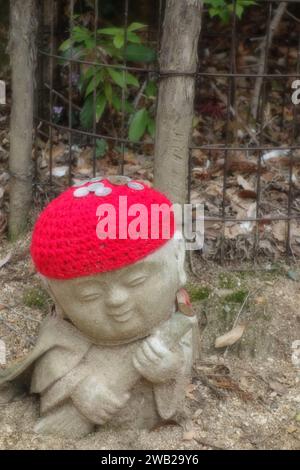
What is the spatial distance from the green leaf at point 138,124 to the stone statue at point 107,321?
1239 millimetres

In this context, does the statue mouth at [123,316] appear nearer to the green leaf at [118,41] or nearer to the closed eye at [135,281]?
the closed eye at [135,281]

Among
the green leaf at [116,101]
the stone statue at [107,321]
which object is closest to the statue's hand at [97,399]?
the stone statue at [107,321]

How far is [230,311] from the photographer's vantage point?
3.30m

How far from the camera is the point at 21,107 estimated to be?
12.1ft

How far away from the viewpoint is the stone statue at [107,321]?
2369 millimetres

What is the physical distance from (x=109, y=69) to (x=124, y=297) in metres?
1.52

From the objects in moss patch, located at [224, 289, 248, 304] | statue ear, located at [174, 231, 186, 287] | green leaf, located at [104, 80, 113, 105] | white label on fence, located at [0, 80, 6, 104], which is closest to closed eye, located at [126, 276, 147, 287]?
statue ear, located at [174, 231, 186, 287]

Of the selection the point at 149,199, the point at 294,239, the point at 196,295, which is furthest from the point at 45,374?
the point at 294,239

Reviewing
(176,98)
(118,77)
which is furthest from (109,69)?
(176,98)

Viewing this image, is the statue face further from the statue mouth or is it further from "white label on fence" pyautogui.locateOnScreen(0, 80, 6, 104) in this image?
"white label on fence" pyautogui.locateOnScreen(0, 80, 6, 104)

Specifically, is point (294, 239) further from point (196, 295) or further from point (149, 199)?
point (149, 199)

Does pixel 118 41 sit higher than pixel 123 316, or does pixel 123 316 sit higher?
pixel 118 41

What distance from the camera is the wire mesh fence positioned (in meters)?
3.58

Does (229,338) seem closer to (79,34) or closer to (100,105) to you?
(100,105)
